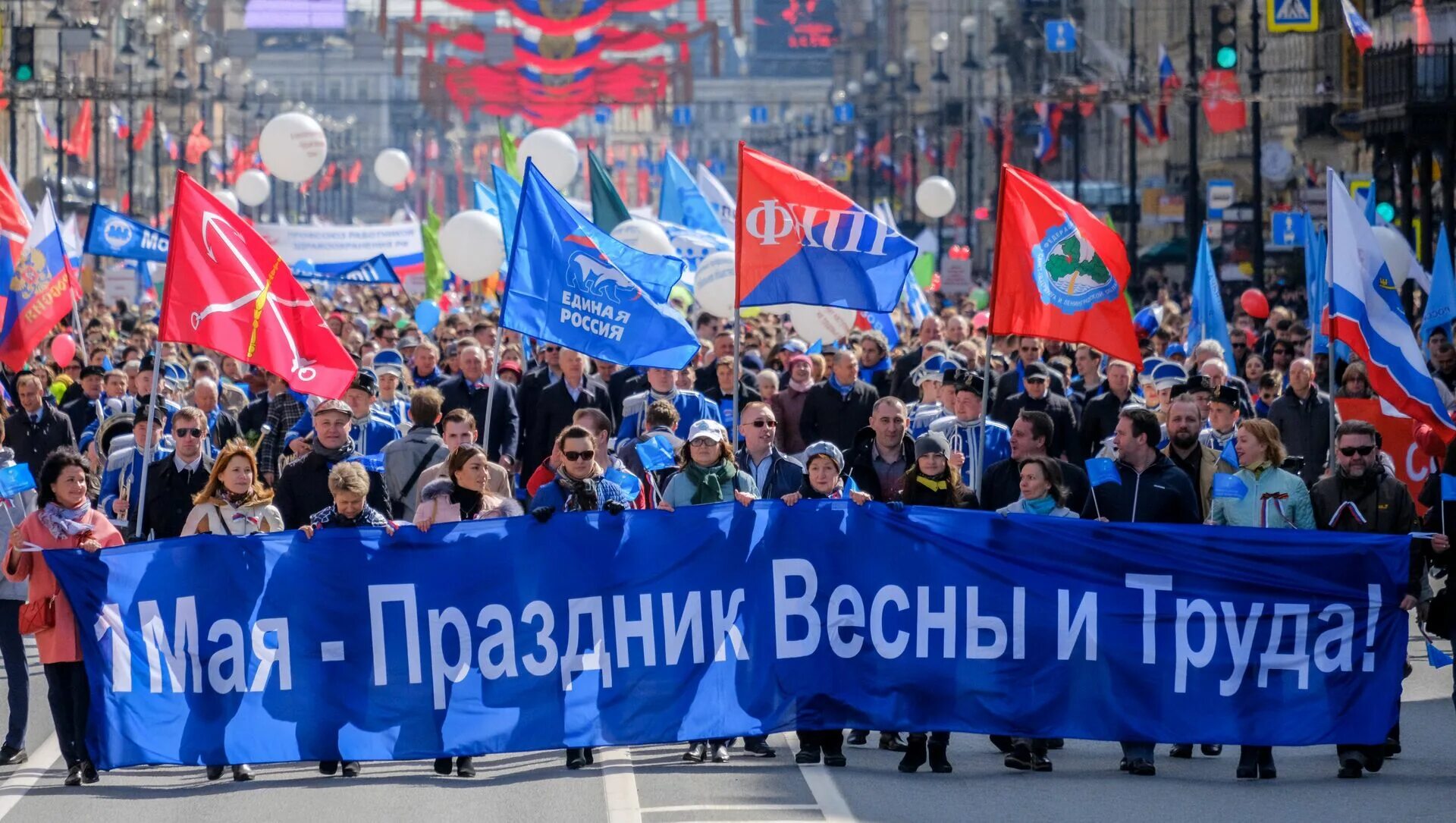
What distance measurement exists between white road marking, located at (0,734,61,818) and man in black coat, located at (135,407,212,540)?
4.72 feet

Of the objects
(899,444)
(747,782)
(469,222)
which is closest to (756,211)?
(899,444)

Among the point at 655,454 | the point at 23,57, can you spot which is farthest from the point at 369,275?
the point at 655,454

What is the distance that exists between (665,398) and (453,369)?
3.62 m

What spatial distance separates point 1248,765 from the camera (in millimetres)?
9289

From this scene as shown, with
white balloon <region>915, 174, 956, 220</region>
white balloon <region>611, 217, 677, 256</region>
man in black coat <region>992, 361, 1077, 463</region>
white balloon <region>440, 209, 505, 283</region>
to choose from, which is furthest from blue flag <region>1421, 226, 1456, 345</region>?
white balloon <region>915, 174, 956, 220</region>

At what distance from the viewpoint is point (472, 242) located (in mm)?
25000

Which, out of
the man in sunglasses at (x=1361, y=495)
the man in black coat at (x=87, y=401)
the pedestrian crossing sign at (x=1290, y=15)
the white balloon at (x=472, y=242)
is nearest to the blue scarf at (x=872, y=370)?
the man in black coat at (x=87, y=401)

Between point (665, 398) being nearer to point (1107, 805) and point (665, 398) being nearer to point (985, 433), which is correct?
point (985, 433)

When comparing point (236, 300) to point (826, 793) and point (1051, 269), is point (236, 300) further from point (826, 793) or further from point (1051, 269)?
point (1051, 269)

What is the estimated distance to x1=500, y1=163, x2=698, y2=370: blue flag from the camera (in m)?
12.1

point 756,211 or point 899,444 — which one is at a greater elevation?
point 756,211

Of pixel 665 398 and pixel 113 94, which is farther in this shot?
pixel 113 94

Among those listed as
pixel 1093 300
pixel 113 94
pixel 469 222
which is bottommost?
pixel 1093 300

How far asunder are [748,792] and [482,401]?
6.61 m
